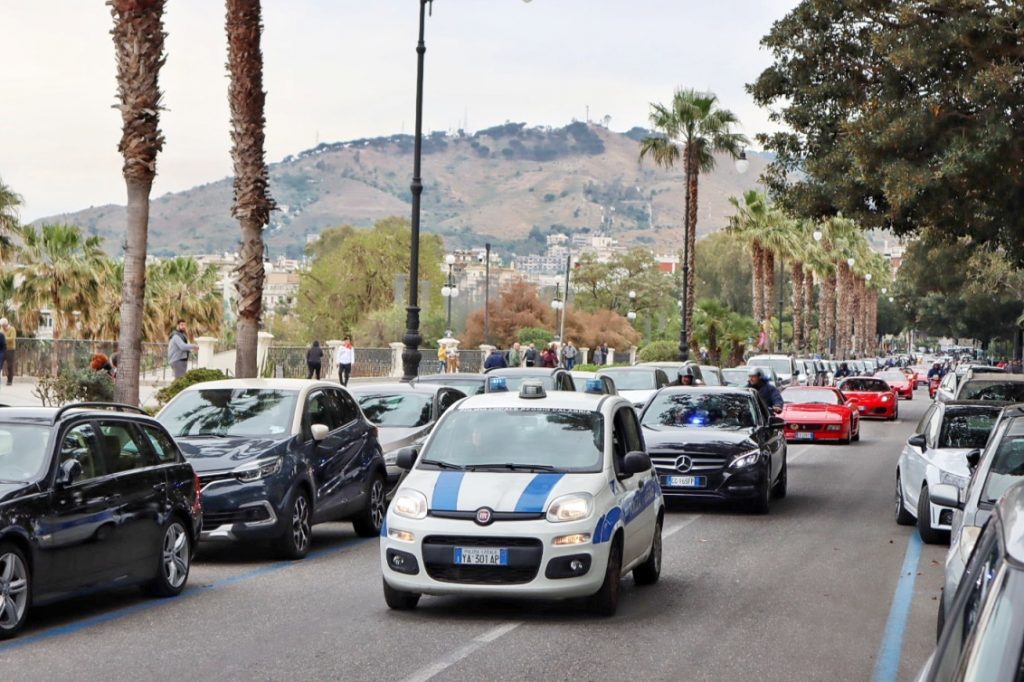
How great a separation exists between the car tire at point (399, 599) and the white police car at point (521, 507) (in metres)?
0.01

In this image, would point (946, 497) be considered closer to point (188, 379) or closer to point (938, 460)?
point (938, 460)

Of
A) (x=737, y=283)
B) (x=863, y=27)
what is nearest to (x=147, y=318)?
(x=863, y=27)

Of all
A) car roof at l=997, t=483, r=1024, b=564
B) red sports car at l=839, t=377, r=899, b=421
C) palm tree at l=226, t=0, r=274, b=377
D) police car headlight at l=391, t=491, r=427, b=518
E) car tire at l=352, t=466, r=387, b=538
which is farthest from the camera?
red sports car at l=839, t=377, r=899, b=421

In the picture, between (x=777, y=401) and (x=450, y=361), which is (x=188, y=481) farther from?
(x=450, y=361)

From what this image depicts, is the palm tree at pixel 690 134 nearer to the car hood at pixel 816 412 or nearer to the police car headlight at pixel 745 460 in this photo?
the car hood at pixel 816 412

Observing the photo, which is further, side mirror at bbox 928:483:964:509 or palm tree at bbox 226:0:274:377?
palm tree at bbox 226:0:274:377

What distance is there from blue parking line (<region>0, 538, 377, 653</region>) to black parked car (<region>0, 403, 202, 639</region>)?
125 mm

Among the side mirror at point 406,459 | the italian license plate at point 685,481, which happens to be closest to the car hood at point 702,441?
the italian license plate at point 685,481

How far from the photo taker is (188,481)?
12117 millimetres

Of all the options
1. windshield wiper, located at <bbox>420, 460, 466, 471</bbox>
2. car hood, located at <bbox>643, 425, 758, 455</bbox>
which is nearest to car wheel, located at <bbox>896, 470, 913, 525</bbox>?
car hood, located at <bbox>643, 425, 758, 455</bbox>

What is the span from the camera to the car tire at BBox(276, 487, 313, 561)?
45.1 ft

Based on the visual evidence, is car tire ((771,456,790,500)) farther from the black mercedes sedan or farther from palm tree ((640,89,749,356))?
palm tree ((640,89,749,356))

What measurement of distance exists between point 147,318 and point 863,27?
44370 mm

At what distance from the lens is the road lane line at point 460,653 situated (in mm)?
8508
